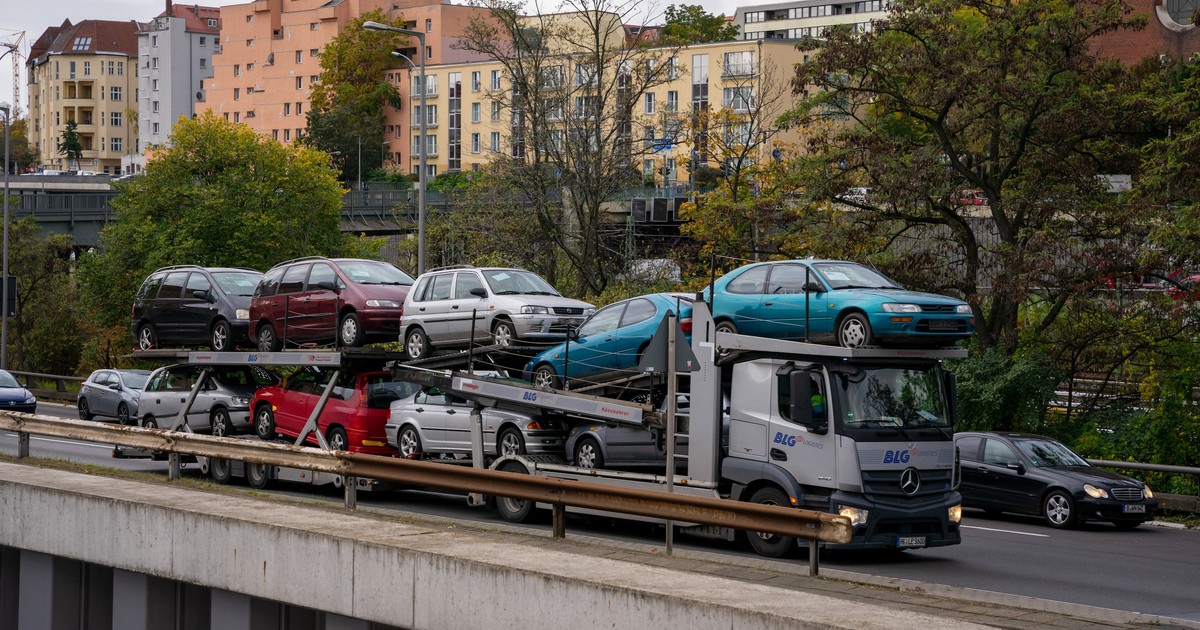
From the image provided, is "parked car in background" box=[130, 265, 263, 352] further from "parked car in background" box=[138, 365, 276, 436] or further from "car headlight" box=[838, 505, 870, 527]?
"car headlight" box=[838, 505, 870, 527]

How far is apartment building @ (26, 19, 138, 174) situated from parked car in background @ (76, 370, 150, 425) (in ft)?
466

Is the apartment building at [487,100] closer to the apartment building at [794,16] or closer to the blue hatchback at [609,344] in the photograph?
the apartment building at [794,16]

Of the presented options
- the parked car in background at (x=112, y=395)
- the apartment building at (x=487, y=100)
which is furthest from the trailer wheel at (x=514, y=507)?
the apartment building at (x=487, y=100)

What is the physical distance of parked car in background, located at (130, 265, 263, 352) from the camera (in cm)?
2212

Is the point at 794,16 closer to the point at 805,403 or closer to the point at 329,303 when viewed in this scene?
the point at 329,303

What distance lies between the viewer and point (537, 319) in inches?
733

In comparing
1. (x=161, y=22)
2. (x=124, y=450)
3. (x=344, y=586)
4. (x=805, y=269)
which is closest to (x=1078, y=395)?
(x=805, y=269)

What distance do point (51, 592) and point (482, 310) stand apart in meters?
7.10

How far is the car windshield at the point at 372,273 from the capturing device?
2036cm

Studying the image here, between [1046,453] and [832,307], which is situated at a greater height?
[832,307]

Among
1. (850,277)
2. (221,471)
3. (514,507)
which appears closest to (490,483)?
(514,507)

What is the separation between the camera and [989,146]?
2784cm

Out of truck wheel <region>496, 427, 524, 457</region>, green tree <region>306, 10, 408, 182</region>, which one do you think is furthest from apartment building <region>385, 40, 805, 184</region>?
truck wheel <region>496, 427, 524, 457</region>

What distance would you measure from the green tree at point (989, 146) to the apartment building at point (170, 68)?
12714 centimetres
